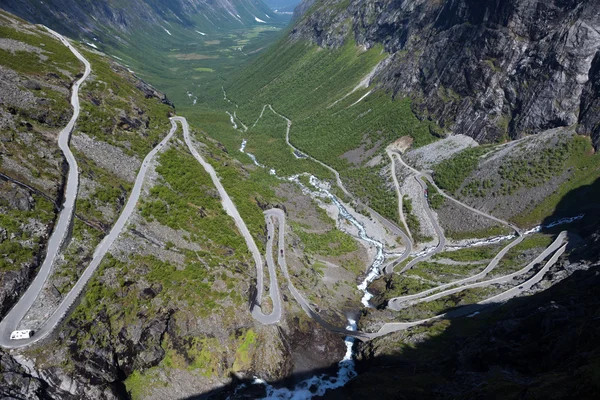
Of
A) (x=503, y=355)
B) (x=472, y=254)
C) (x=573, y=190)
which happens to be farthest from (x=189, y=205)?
(x=573, y=190)

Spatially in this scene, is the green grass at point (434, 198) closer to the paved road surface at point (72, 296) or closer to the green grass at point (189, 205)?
the green grass at point (189, 205)

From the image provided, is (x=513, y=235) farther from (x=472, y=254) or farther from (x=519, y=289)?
(x=519, y=289)

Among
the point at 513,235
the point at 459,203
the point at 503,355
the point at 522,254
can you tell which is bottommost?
the point at 503,355

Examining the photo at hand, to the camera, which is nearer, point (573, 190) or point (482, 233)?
point (573, 190)

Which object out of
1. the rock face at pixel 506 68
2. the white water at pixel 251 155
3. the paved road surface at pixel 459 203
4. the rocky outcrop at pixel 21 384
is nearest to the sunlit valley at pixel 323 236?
the rocky outcrop at pixel 21 384

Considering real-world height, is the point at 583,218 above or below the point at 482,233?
above

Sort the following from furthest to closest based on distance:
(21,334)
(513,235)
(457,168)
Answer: (457,168)
(513,235)
(21,334)

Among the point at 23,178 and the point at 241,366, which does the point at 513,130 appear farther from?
the point at 23,178

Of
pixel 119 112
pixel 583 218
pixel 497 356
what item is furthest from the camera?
pixel 119 112

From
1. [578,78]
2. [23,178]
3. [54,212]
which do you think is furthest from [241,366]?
[578,78]
